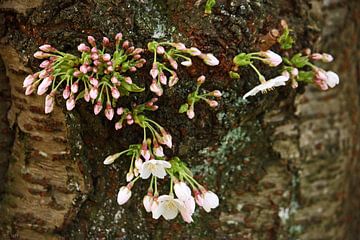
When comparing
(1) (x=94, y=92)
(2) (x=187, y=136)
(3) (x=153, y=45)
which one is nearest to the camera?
(1) (x=94, y=92)

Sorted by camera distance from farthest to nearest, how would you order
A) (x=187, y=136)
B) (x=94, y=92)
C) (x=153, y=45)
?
(x=187, y=136) → (x=153, y=45) → (x=94, y=92)

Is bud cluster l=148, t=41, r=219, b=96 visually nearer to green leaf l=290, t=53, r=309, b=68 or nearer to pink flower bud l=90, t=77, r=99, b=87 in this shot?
pink flower bud l=90, t=77, r=99, b=87

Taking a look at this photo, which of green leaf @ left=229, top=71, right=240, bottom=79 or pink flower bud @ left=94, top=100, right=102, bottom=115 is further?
green leaf @ left=229, top=71, right=240, bottom=79

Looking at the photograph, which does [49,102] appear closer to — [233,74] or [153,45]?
[153,45]

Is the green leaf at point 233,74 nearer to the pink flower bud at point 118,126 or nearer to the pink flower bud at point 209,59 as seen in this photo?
the pink flower bud at point 209,59

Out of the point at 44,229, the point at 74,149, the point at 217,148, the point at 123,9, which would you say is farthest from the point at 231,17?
the point at 44,229

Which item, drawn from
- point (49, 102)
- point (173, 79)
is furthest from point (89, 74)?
point (173, 79)

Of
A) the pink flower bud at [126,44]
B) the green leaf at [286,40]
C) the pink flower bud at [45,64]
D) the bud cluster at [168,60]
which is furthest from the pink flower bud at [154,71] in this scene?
the green leaf at [286,40]

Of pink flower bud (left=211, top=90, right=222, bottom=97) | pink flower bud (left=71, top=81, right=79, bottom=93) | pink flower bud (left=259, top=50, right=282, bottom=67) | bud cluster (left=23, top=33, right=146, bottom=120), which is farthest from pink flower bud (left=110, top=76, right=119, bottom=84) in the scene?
pink flower bud (left=259, top=50, right=282, bottom=67)
